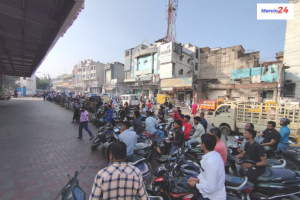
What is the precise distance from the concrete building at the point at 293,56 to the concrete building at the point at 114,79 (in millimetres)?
34026

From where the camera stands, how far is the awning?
24.5m

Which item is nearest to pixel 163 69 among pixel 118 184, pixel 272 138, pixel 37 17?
pixel 37 17

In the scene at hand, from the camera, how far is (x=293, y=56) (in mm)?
20812

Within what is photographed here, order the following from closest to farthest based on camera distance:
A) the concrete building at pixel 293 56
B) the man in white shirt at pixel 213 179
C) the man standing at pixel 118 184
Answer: the man standing at pixel 118 184 < the man in white shirt at pixel 213 179 < the concrete building at pixel 293 56

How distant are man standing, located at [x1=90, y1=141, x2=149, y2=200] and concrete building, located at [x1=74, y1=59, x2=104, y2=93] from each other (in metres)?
53.7

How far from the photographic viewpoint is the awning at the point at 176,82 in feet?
80.3

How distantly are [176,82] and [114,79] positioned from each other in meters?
22.7

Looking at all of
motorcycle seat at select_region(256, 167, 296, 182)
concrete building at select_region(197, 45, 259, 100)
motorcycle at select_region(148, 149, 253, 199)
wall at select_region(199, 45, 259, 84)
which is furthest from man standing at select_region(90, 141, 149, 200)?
wall at select_region(199, 45, 259, 84)

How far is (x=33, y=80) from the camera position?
149 ft

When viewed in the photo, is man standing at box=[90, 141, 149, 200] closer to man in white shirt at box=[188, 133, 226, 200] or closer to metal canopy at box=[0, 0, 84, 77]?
man in white shirt at box=[188, 133, 226, 200]

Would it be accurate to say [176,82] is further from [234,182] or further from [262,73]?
[234,182]

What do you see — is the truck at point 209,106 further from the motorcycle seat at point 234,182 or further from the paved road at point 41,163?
the motorcycle seat at point 234,182

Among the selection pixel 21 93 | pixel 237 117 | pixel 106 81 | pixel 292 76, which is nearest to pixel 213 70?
pixel 292 76

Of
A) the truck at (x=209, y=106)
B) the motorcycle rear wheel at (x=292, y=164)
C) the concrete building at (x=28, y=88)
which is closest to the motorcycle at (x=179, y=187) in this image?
the motorcycle rear wheel at (x=292, y=164)
